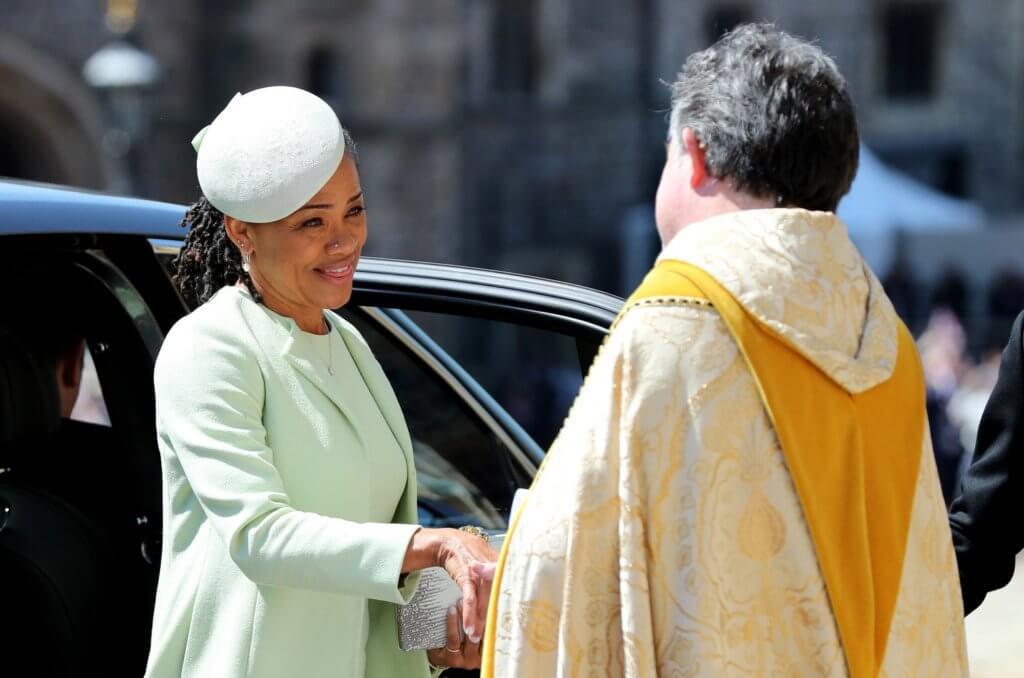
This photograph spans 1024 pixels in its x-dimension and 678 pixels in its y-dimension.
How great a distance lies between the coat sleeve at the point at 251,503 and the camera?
6.23 ft

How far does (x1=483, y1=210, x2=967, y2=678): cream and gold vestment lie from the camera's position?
69.8 inches

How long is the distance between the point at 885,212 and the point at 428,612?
14.4 metres

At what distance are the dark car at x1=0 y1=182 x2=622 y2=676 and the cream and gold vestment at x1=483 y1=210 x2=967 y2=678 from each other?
2.61ft

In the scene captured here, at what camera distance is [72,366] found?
319 centimetres

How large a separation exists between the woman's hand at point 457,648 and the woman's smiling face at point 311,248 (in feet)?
1.47

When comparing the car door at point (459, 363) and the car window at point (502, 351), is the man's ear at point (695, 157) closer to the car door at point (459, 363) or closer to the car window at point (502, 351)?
the car door at point (459, 363)

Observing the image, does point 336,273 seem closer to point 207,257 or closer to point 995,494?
point 207,257

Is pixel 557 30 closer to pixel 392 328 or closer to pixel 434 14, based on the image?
pixel 434 14

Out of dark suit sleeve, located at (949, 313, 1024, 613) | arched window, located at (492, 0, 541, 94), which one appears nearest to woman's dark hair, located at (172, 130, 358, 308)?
dark suit sleeve, located at (949, 313, 1024, 613)

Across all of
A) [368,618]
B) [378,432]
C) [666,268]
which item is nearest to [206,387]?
[378,432]

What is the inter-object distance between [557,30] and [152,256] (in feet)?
66.6

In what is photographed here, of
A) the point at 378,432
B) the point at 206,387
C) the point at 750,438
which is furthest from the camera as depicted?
the point at 378,432

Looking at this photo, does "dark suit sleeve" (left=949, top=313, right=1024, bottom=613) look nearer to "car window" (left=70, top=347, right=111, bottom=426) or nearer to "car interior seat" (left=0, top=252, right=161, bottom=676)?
"car interior seat" (left=0, top=252, right=161, bottom=676)

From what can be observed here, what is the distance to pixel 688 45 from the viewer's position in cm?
2211
